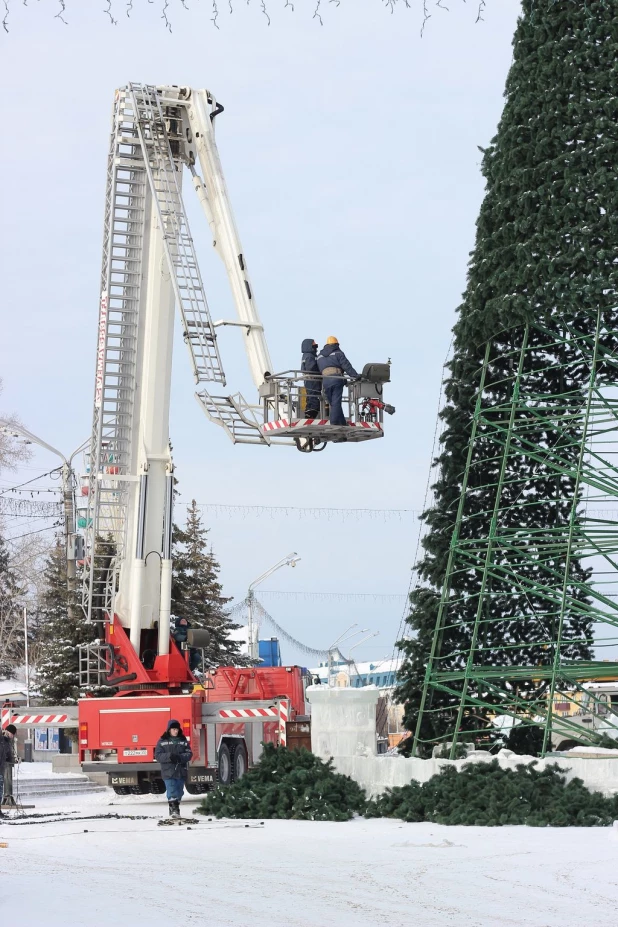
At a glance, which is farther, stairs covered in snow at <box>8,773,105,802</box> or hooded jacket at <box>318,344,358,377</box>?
stairs covered in snow at <box>8,773,105,802</box>

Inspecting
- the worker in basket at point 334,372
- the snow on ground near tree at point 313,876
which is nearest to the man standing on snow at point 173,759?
the snow on ground near tree at point 313,876

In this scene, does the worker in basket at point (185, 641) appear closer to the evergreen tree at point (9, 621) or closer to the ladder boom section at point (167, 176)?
the ladder boom section at point (167, 176)

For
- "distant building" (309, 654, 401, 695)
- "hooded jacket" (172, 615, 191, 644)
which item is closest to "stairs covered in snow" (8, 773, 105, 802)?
"hooded jacket" (172, 615, 191, 644)

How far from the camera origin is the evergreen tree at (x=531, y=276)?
66.7 feet

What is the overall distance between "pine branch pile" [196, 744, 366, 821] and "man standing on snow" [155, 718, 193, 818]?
3.09 ft

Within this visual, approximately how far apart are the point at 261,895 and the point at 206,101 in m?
14.9

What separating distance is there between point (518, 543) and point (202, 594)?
23.6 metres

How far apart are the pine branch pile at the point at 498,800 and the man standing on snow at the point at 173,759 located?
2447 mm

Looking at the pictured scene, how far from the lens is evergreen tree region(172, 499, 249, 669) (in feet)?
135

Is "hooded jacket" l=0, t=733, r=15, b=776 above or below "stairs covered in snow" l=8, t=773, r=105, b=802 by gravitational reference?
above

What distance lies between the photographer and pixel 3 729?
21.9m

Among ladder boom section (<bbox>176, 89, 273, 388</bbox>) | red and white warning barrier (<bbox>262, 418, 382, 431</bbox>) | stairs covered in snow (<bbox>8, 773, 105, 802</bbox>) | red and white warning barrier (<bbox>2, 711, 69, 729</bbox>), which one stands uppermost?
ladder boom section (<bbox>176, 89, 273, 388</bbox>)

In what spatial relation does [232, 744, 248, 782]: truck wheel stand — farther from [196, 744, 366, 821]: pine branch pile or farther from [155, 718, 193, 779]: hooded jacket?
[155, 718, 193, 779]: hooded jacket

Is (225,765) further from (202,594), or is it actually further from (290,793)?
(202,594)
